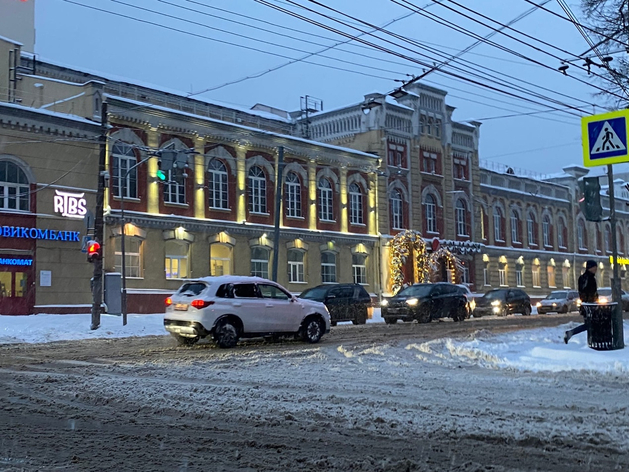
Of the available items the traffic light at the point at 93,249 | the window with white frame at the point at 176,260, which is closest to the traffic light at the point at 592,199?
the traffic light at the point at 93,249

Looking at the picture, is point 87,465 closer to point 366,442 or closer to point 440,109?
point 366,442

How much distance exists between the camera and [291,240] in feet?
136

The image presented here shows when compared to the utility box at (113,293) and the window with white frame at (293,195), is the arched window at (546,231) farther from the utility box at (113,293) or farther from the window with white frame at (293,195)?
the utility box at (113,293)

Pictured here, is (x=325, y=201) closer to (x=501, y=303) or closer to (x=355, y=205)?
(x=355, y=205)

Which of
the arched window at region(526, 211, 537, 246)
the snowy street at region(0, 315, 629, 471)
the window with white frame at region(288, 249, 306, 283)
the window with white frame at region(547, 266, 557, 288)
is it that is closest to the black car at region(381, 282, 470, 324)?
the window with white frame at region(288, 249, 306, 283)

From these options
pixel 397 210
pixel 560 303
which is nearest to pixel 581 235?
pixel 560 303

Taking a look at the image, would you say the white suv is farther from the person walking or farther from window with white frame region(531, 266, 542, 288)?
window with white frame region(531, 266, 542, 288)

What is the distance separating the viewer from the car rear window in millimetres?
17609

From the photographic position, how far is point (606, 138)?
14.2 metres

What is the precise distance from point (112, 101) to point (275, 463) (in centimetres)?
2967

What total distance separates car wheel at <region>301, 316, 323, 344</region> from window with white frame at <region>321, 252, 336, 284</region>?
78.5 ft

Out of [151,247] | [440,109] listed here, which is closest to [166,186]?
[151,247]

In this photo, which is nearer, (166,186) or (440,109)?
(166,186)

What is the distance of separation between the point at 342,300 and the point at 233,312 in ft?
42.4
